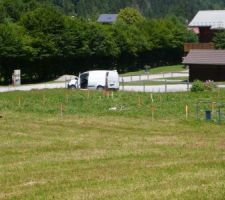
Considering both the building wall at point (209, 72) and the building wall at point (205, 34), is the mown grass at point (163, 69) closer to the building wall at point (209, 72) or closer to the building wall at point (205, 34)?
the building wall at point (205, 34)

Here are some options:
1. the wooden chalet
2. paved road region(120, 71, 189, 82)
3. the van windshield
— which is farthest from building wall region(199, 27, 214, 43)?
the van windshield

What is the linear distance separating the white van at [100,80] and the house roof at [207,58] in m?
17.8

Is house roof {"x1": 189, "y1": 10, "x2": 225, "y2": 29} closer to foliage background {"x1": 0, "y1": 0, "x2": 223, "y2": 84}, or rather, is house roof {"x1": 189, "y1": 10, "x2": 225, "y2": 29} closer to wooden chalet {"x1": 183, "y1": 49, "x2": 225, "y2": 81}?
foliage background {"x1": 0, "y1": 0, "x2": 223, "y2": 84}

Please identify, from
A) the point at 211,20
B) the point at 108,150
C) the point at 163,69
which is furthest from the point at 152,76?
the point at 108,150

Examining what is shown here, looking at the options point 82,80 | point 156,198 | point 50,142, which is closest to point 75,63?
point 82,80

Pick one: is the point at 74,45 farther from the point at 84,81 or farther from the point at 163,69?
the point at 84,81

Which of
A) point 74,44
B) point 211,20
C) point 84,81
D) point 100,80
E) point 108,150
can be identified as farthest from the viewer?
point 211,20

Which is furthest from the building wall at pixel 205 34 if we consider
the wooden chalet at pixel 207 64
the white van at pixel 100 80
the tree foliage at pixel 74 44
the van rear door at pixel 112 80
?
the van rear door at pixel 112 80

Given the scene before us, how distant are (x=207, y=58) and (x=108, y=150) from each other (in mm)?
→ 51501

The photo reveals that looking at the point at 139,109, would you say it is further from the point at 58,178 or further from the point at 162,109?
the point at 58,178

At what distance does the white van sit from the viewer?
186ft

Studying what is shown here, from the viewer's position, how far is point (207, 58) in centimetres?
7331

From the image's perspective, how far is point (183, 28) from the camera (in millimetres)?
118938

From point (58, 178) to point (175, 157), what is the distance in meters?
5.18
